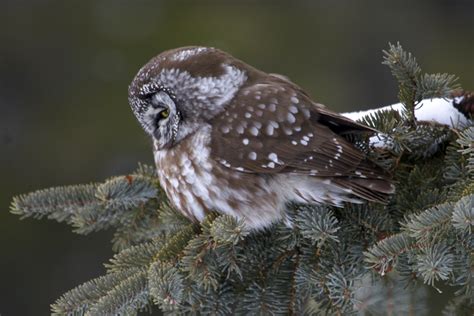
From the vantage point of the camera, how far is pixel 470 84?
8844 mm

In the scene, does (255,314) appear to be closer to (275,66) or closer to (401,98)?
(401,98)

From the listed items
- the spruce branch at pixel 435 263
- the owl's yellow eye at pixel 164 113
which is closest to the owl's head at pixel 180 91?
the owl's yellow eye at pixel 164 113

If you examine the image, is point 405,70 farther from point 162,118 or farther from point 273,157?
point 162,118

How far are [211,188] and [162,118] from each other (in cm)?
41

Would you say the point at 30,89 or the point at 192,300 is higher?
the point at 30,89

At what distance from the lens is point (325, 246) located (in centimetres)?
291

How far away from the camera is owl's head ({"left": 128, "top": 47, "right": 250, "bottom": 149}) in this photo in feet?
11.0

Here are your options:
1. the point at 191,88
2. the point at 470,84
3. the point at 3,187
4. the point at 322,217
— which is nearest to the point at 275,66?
the point at 470,84

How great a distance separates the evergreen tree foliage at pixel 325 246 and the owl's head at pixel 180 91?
319 mm

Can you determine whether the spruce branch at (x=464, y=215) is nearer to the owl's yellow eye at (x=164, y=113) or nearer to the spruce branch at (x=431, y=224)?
the spruce branch at (x=431, y=224)

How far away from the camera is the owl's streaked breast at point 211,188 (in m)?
3.18

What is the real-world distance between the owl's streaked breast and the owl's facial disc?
0.31ft

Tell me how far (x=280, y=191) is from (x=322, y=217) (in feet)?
1.02

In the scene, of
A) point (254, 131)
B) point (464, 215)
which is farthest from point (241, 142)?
point (464, 215)
